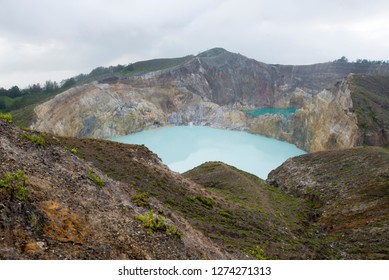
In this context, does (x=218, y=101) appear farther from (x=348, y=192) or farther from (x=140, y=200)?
(x=140, y=200)

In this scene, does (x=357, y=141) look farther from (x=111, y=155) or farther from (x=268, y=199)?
(x=111, y=155)

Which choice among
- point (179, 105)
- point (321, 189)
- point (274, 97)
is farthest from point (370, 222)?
point (274, 97)

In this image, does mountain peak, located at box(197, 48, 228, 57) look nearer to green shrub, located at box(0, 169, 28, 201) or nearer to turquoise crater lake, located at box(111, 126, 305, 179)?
turquoise crater lake, located at box(111, 126, 305, 179)

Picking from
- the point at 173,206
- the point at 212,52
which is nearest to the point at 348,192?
the point at 173,206

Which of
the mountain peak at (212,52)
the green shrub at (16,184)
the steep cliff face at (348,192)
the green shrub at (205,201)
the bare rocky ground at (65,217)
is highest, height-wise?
the mountain peak at (212,52)

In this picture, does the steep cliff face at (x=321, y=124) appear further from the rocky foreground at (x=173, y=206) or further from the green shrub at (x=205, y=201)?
the green shrub at (x=205, y=201)

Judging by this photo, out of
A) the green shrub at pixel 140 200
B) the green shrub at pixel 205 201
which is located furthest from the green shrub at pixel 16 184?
the green shrub at pixel 205 201
